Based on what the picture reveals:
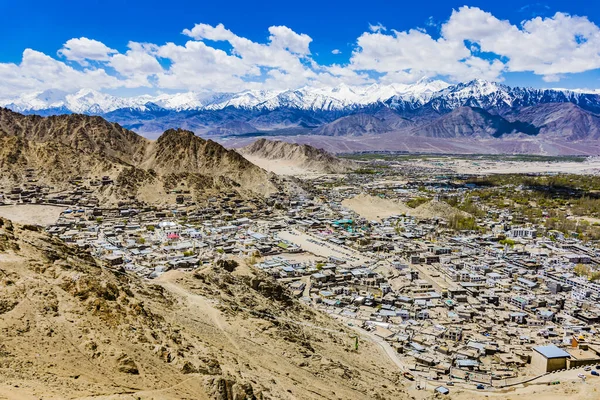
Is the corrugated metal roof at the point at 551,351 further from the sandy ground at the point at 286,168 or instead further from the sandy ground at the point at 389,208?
the sandy ground at the point at 286,168

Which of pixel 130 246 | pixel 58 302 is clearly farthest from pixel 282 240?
pixel 58 302

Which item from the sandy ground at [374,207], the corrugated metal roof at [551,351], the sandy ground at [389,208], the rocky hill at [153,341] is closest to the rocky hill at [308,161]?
the sandy ground at [374,207]

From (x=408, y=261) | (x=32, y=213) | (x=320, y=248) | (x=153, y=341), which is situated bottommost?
(x=408, y=261)

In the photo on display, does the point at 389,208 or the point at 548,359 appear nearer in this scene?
the point at 548,359

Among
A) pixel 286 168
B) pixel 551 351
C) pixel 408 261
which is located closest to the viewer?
pixel 551 351

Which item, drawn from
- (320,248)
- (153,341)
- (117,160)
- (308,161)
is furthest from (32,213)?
(308,161)

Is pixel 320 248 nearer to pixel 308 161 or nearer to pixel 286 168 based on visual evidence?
pixel 286 168

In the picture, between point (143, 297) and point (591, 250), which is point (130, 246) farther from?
point (591, 250)
